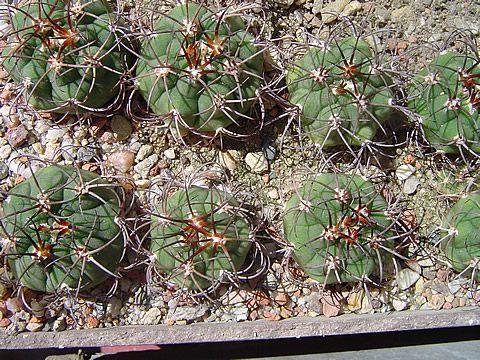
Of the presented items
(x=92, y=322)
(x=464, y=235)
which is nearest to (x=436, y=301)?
(x=464, y=235)

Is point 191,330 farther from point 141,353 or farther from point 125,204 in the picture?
point 125,204

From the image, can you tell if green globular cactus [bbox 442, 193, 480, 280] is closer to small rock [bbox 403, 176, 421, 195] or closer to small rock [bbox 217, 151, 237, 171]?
small rock [bbox 403, 176, 421, 195]

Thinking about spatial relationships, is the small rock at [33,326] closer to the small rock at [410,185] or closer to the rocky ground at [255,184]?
the rocky ground at [255,184]

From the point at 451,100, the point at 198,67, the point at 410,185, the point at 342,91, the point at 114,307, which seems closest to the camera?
the point at 198,67

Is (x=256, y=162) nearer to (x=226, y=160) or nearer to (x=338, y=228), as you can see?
(x=226, y=160)

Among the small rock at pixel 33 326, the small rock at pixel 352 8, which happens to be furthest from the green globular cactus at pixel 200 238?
the small rock at pixel 352 8

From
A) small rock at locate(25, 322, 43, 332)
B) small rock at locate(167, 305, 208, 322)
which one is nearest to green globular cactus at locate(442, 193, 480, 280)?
small rock at locate(167, 305, 208, 322)
